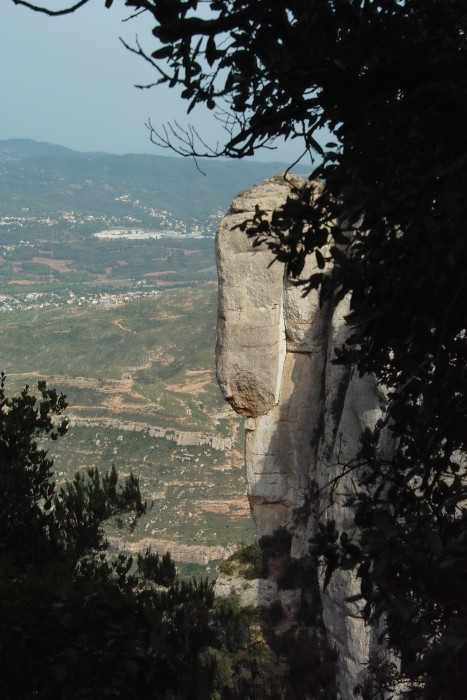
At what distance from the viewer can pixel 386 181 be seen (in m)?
3.07

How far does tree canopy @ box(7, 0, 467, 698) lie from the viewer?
9.39ft

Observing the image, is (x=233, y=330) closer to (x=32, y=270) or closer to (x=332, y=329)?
(x=332, y=329)

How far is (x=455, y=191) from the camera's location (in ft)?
8.48

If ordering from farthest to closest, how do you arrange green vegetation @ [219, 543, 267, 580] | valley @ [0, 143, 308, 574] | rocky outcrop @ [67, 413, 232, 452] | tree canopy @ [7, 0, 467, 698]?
1. rocky outcrop @ [67, 413, 232, 452]
2. valley @ [0, 143, 308, 574]
3. green vegetation @ [219, 543, 267, 580]
4. tree canopy @ [7, 0, 467, 698]

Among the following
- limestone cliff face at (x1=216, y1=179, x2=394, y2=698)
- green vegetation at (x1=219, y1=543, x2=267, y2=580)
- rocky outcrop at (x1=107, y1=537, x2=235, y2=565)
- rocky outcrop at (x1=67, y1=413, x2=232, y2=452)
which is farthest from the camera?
rocky outcrop at (x1=67, y1=413, x2=232, y2=452)

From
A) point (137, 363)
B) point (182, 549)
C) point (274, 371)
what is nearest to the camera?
point (274, 371)

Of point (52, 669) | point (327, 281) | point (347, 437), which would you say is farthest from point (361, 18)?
point (347, 437)

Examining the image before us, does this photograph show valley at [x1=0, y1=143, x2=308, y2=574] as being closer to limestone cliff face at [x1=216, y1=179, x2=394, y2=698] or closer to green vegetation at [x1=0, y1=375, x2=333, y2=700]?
green vegetation at [x1=0, y1=375, x2=333, y2=700]

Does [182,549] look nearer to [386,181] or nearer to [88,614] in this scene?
[88,614]

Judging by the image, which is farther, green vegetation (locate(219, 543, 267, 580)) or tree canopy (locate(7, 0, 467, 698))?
green vegetation (locate(219, 543, 267, 580))

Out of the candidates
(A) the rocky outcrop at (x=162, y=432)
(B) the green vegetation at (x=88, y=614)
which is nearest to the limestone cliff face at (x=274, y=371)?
(B) the green vegetation at (x=88, y=614)

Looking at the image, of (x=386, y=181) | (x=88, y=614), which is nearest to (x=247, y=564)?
(x=88, y=614)

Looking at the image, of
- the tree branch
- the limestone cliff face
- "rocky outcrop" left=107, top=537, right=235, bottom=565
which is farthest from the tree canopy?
"rocky outcrop" left=107, top=537, right=235, bottom=565

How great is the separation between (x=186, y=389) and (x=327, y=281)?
1914 inches
